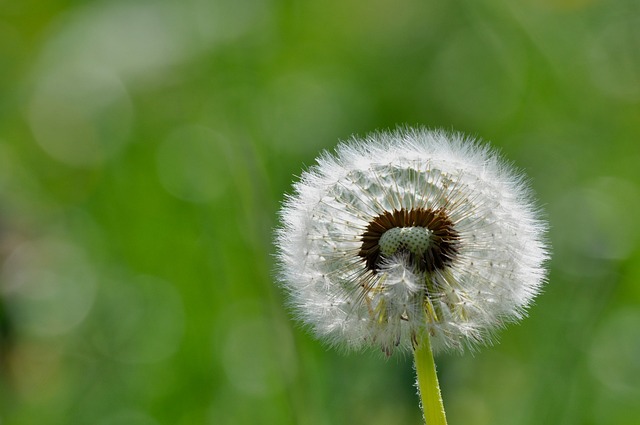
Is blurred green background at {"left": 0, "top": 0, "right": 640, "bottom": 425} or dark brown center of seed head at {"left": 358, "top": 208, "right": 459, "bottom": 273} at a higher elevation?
blurred green background at {"left": 0, "top": 0, "right": 640, "bottom": 425}

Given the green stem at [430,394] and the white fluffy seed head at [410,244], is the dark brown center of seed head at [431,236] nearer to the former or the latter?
the white fluffy seed head at [410,244]

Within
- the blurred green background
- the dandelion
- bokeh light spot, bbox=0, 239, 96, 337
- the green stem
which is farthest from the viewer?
bokeh light spot, bbox=0, 239, 96, 337

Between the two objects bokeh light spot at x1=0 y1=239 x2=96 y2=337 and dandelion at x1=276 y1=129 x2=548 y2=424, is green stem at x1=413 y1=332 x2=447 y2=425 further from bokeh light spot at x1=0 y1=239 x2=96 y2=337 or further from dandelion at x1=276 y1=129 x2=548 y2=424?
bokeh light spot at x1=0 y1=239 x2=96 y2=337

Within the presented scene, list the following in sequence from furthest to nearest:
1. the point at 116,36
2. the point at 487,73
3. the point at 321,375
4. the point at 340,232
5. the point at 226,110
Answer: the point at 487,73 → the point at 116,36 → the point at 226,110 → the point at 321,375 → the point at 340,232

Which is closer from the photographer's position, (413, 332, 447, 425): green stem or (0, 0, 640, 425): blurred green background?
(413, 332, 447, 425): green stem

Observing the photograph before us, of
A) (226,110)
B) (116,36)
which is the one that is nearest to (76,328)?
(226,110)

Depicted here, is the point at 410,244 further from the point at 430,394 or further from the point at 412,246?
the point at 430,394

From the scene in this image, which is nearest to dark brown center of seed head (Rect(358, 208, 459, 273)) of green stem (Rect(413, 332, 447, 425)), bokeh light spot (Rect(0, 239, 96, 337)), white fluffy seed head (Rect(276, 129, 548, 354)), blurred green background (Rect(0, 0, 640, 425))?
white fluffy seed head (Rect(276, 129, 548, 354))

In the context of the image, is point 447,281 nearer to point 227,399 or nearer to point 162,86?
point 227,399
